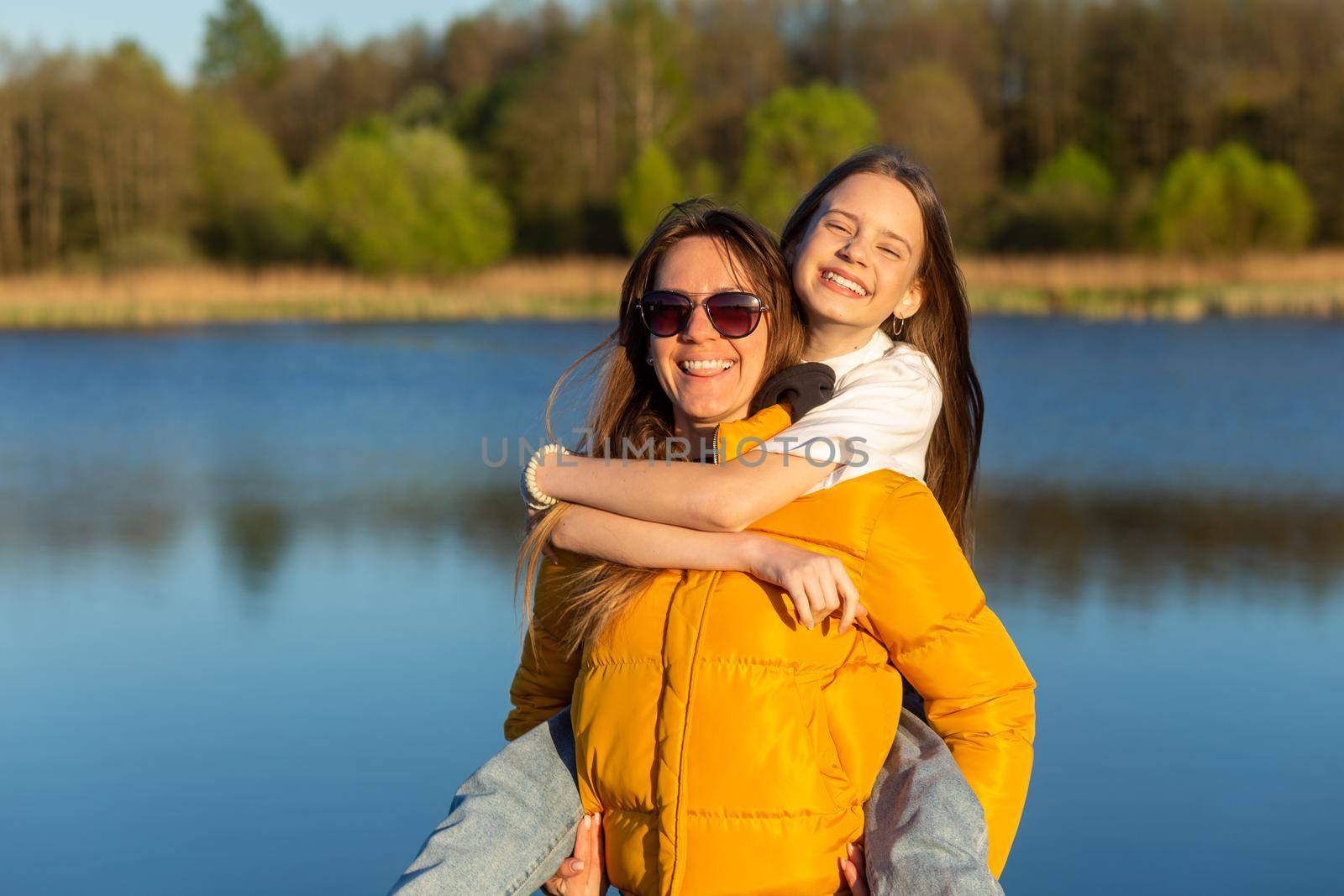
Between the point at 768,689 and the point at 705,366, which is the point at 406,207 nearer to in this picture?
the point at 705,366

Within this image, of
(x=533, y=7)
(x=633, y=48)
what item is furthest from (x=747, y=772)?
(x=533, y=7)

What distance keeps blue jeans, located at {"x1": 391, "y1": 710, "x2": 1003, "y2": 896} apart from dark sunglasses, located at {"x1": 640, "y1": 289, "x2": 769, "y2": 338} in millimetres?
639

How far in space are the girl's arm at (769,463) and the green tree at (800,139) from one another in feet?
124

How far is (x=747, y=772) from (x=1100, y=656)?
338cm

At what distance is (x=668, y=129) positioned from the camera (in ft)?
160

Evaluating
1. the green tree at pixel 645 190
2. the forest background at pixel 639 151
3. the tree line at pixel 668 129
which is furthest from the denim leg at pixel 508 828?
the green tree at pixel 645 190

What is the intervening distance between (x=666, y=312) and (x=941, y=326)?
1.93 ft

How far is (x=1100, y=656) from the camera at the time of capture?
509 centimetres

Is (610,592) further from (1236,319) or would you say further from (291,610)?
(1236,319)

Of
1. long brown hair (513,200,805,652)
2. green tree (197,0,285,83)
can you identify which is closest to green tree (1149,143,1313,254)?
long brown hair (513,200,805,652)

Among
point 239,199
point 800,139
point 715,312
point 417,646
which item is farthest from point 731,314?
point 239,199

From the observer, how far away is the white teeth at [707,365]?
2.28 metres

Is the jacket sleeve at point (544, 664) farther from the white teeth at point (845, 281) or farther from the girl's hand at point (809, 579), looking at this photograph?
the white teeth at point (845, 281)

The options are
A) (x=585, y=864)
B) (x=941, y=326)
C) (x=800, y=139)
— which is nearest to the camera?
(x=585, y=864)
